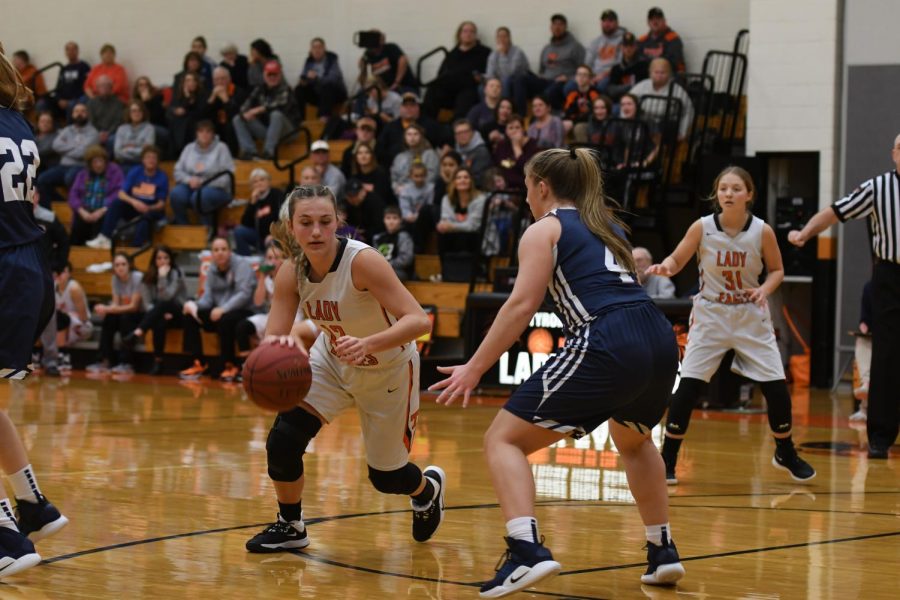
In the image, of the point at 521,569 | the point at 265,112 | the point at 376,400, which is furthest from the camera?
the point at 265,112

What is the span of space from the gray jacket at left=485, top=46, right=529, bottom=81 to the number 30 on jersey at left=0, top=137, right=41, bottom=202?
440 inches

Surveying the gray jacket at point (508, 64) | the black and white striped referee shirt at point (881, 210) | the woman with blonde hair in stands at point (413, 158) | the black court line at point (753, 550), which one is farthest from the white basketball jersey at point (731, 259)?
the gray jacket at point (508, 64)

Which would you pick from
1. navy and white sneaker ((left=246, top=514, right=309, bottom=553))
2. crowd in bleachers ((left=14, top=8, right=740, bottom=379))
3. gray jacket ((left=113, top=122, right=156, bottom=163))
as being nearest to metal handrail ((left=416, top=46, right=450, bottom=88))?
crowd in bleachers ((left=14, top=8, right=740, bottom=379))

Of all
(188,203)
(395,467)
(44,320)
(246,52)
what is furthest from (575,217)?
(246,52)

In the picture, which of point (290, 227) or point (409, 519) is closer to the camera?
point (290, 227)

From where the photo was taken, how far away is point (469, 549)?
4.88 m

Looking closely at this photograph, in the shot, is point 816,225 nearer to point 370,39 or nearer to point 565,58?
point 565,58

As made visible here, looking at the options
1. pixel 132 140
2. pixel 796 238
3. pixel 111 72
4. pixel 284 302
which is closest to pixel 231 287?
pixel 132 140

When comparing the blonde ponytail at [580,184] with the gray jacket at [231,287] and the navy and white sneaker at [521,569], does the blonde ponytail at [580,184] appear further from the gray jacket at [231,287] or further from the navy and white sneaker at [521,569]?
the gray jacket at [231,287]

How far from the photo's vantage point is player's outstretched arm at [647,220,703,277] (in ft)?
21.1

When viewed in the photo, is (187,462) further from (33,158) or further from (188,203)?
(188,203)

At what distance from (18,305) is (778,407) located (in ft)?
13.0

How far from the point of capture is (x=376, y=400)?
4.86m

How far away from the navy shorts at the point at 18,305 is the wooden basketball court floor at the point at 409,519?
0.69m
